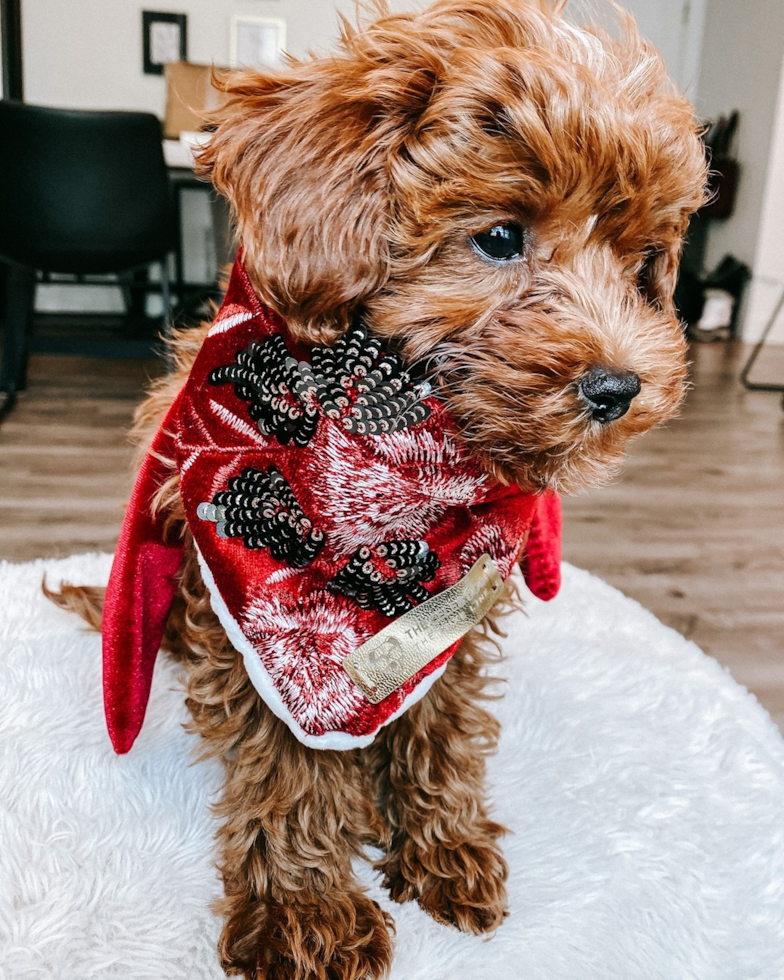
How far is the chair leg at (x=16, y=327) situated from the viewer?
2.94 m

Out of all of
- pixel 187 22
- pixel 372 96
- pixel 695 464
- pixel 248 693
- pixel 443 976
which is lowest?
pixel 695 464

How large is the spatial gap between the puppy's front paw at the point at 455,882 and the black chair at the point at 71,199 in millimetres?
2437

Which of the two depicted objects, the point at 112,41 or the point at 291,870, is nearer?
the point at 291,870

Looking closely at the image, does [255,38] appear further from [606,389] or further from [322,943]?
[322,943]

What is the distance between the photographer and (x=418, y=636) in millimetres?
778

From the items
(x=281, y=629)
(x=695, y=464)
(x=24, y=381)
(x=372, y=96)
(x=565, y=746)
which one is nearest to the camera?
(x=372, y=96)

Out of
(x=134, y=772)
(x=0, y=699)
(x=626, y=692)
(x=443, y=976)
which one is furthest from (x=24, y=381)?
(x=443, y=976)

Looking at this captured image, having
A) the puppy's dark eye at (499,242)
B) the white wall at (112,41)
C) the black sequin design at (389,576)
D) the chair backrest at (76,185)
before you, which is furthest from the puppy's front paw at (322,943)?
the white wall at (112,41)

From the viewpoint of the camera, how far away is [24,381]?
3047mm

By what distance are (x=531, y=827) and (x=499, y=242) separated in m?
0.69

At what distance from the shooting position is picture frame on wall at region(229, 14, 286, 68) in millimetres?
4621

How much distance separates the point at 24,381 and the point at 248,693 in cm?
262

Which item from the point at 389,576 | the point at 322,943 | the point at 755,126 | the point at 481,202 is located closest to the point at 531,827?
the point at 322,943

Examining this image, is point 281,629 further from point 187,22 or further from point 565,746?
point 187,22
